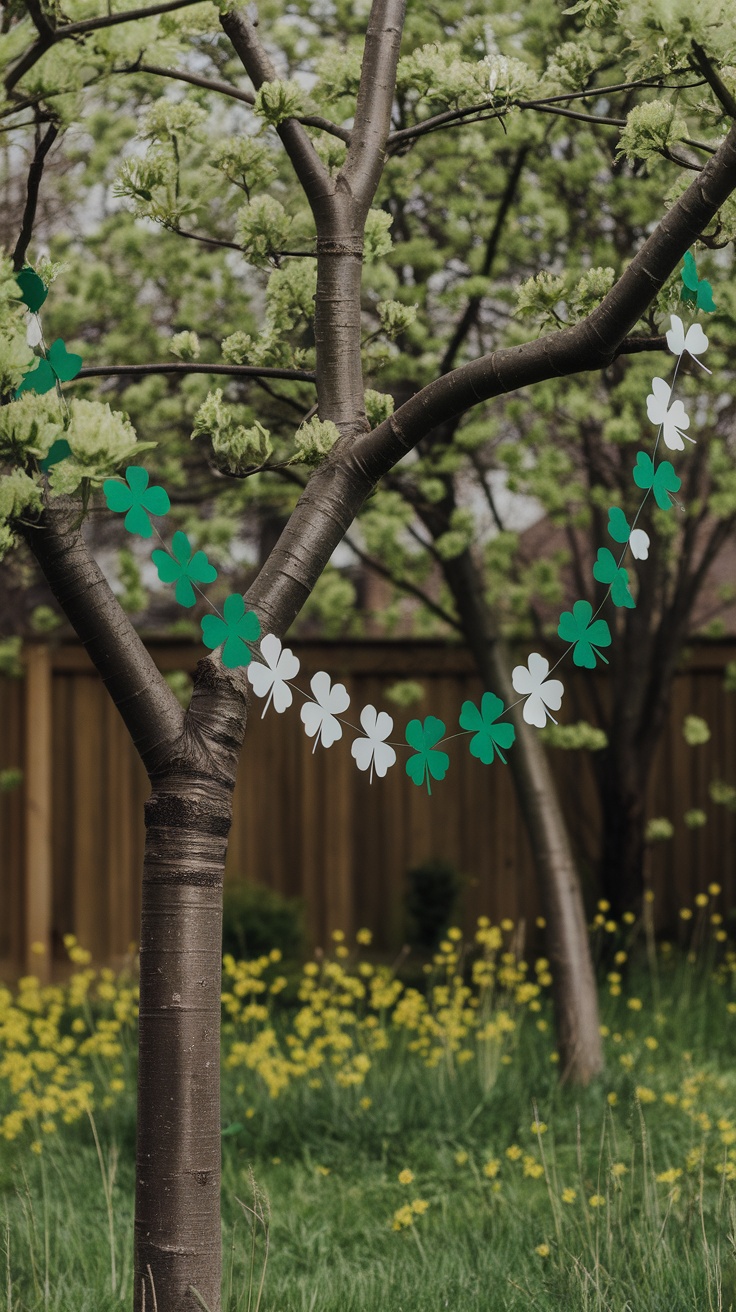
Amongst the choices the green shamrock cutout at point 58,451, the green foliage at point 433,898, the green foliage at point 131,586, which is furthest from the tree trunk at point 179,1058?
the green foliage at point 433,898

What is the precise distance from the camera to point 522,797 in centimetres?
464

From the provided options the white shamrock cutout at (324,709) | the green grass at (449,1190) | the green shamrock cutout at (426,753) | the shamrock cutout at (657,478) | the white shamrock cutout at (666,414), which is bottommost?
the green grass at (449,1190)

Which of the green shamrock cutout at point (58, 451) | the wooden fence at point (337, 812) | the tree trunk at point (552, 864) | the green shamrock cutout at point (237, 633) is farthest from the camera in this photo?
the wooden fence at point (337, 812)

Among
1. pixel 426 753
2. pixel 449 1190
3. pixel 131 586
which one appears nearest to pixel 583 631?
pixel 426 753

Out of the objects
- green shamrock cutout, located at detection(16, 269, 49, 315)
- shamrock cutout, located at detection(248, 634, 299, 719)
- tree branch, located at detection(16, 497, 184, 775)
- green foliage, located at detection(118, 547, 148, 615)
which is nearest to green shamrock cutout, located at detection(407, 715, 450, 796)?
shamrock cutout, located at detection(248, 634, 299, 719)

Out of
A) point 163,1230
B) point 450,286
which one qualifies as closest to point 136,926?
point 450,286

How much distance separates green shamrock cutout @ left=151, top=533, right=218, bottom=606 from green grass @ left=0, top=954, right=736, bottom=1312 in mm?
988

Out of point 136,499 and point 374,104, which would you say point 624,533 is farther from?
point 374,104

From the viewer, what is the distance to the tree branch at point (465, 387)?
6.31 ft

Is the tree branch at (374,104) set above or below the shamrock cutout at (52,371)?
above

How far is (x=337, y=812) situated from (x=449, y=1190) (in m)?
3.74

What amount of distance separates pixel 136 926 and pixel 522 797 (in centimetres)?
326

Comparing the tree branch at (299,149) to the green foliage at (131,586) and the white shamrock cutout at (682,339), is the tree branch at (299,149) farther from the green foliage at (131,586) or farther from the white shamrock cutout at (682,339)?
the green foliage at (131,586)

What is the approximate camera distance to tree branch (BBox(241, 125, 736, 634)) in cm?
192
